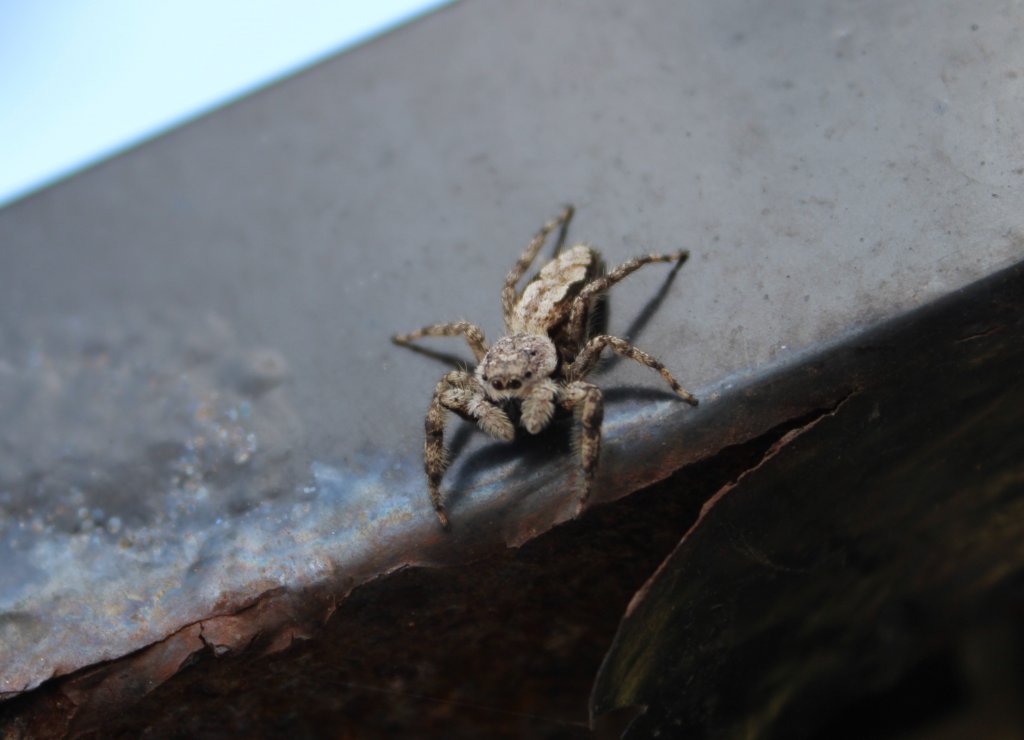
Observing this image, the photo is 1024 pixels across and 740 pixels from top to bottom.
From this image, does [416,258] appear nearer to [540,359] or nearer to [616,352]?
[540,359]

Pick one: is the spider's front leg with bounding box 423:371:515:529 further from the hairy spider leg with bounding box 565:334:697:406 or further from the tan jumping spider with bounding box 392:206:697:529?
the hairy spider leg with bounding box 565:334:697:406

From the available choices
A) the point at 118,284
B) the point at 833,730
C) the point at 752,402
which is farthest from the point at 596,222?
the point at 833,730

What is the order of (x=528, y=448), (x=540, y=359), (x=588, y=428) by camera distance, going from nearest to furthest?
(x=588, y=428) → (x=528, y=448) → (x=540, y=359)

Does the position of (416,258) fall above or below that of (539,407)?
above

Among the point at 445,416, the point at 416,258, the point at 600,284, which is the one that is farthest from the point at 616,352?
the point at 416,258

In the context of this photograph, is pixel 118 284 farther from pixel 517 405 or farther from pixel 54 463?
pixel 517 405

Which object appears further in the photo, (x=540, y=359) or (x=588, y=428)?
(x=540, y=359)
